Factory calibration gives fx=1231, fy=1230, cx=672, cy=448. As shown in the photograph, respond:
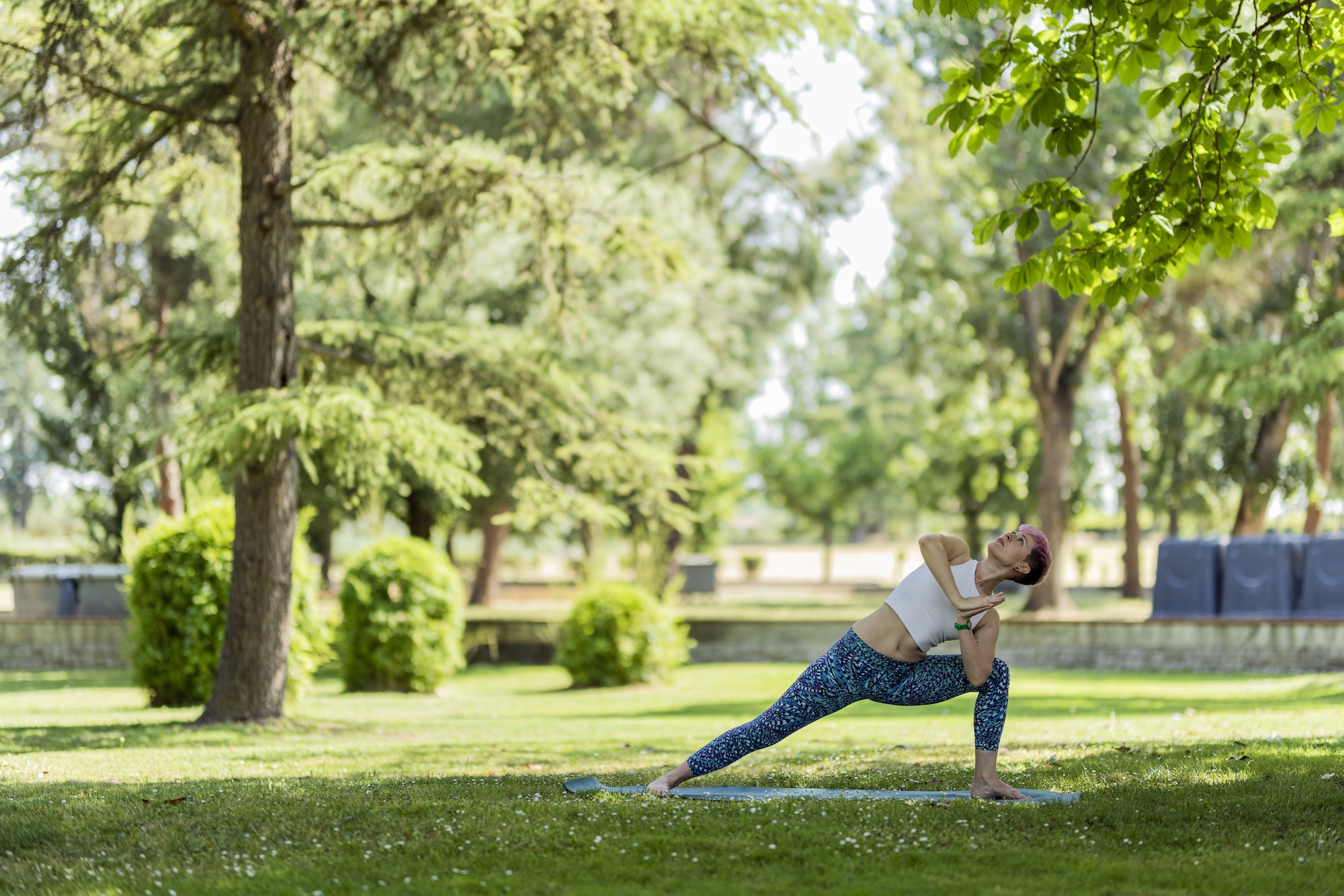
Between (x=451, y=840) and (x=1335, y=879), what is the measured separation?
334 centimetres

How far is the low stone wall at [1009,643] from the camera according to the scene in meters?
16.8

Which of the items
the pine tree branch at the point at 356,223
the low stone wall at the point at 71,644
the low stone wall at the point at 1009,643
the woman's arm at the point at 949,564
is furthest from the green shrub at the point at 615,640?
the woman's arm at the point at 949,564

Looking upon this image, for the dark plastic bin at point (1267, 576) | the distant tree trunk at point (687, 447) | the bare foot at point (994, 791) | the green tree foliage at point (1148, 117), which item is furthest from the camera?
the distant tree trunk at point (687, 447)

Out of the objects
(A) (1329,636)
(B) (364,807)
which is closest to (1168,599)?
(A) (1329,636)

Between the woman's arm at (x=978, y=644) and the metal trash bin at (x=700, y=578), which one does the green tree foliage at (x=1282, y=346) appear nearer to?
the woman's arm at (x=978, y=644)

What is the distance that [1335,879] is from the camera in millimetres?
4445

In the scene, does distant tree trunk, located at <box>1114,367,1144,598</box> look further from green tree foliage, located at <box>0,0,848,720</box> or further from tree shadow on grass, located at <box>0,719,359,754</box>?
tree shadow on grass, located at <box>0,719,359,754</box>

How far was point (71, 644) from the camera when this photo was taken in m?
19.1

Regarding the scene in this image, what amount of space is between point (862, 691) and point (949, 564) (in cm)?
72

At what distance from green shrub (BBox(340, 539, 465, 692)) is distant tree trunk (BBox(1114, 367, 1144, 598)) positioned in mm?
18879

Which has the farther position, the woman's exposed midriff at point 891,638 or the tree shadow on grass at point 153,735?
the tree shadow on grass at point 153,735

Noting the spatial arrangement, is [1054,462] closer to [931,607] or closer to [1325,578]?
[1325,578]

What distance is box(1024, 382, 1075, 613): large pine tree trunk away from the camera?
2389 cm

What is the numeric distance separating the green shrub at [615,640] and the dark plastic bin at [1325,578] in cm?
919
